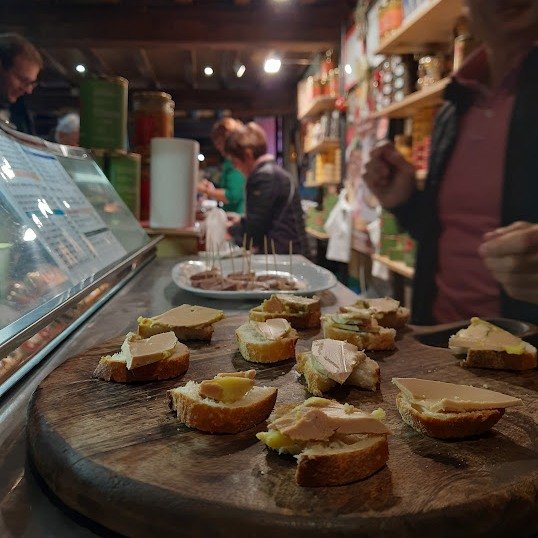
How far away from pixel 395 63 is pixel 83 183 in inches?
112

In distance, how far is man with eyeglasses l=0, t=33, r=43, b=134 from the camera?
272 cm

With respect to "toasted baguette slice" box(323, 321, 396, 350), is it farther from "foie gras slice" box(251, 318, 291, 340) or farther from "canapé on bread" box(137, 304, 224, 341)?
"canapé on bread" box(137, 304, 224, 341)

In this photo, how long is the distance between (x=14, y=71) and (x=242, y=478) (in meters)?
2.78

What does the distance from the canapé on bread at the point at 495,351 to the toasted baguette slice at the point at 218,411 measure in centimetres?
55

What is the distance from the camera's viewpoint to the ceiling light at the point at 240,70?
25.8 ft

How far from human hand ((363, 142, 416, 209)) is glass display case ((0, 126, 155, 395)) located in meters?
1.51

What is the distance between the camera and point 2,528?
0.57 metres

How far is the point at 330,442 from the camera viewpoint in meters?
0.70

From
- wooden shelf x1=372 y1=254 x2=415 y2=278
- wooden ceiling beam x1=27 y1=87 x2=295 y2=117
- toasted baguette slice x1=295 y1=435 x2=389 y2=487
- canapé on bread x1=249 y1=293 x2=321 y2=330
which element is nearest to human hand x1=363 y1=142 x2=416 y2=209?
wooden shelf x1=372 y1=254 x2=415 y2=278

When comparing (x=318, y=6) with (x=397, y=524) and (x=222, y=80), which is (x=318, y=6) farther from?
(x=397, y=524)

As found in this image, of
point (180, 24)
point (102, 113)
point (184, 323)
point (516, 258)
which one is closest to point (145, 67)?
point (180, 24)

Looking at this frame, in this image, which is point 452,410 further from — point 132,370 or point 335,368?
point 132,370

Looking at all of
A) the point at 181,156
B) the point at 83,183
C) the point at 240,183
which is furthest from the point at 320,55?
the point at 83,183

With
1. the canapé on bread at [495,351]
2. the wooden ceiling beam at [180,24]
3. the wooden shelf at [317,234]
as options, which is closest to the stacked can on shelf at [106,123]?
the canapé on bread at [495,351]
